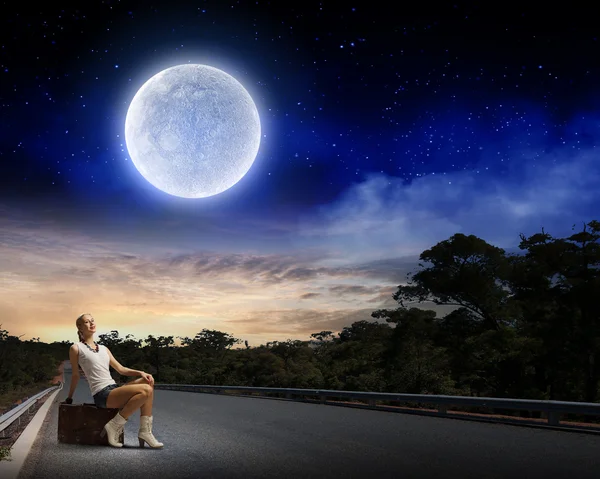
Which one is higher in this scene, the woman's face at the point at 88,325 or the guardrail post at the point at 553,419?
the woman's face at the point at 88,325

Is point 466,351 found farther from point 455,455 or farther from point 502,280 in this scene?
point 455,455

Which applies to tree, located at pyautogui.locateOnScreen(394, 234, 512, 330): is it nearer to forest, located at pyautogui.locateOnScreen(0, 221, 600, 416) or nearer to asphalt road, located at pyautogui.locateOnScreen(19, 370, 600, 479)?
forest, located at pyautogui.locateOnScreen(0, 221, 600, 416)

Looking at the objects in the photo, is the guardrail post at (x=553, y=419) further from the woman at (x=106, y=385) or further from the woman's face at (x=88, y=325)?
the woman's face at (x=88, y=325)

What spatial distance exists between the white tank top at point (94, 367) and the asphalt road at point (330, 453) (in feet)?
2.93

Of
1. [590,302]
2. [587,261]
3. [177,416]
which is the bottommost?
[177,416]

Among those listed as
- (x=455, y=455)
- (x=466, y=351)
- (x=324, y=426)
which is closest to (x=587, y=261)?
(x=466, y=351)

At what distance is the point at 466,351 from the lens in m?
35.7

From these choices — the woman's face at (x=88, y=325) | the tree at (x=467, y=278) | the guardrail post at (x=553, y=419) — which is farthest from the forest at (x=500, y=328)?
the woman's face at (x=88, y=325)

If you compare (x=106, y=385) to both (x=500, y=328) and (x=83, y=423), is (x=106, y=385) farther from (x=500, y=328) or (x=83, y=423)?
(x=500, y=328)

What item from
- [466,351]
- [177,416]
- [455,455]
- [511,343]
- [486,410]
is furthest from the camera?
[466,351]

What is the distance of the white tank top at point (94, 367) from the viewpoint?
866 cm

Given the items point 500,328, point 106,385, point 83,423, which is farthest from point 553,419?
point 500,328

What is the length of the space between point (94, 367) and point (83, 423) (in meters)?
0.93

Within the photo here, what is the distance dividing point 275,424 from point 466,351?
23763mm
